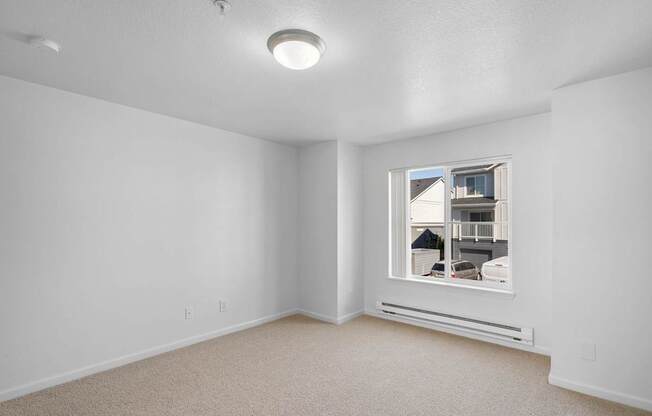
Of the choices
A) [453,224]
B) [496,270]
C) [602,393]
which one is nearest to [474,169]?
[453,224]

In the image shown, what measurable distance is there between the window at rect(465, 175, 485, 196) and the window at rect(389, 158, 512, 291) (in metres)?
0.01

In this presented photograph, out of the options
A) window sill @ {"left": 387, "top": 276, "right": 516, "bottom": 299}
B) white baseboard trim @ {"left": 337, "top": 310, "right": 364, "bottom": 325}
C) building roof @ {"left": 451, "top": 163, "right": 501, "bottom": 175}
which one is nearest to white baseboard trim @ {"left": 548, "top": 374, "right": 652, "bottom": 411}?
window sill @ {"left": 387, "top": 276, "right": 516, "bottom": 299}

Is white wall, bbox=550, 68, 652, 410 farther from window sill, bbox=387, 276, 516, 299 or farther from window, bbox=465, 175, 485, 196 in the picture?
window, bbox=465, 175, 485, 196

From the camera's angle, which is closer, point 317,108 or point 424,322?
point 317,108

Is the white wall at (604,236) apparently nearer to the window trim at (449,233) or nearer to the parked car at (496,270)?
the window trim at (449,233)

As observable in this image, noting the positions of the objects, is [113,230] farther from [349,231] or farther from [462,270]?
[462,270]

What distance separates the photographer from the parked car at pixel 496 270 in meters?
3.93

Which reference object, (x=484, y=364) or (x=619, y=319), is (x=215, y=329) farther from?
(x=619, y=319)

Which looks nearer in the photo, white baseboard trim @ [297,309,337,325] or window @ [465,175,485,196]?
window @ [465,175,485,196]

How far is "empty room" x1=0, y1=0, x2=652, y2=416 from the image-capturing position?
80.9 inches

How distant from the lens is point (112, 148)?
3.22 m

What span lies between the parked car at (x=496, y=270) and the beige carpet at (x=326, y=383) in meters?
0.75

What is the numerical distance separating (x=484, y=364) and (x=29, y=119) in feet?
14.6

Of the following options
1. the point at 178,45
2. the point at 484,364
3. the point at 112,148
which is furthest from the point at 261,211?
the point at 484,364
